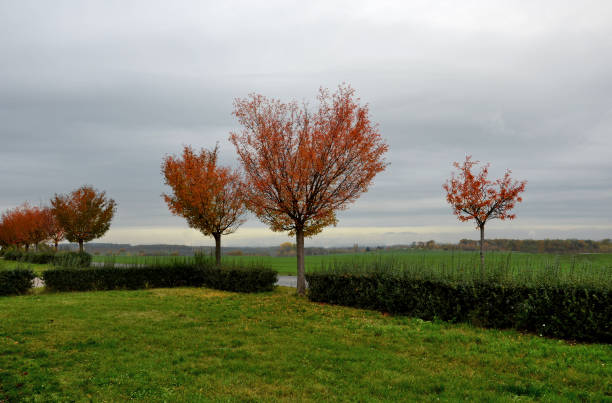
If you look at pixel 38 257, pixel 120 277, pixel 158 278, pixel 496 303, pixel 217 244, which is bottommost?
pixel 38 257

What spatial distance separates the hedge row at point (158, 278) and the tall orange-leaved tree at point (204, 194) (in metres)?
1.67

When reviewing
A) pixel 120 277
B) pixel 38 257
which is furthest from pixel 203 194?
pixel 38 257

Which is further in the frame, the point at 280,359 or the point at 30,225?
the point at 30,225

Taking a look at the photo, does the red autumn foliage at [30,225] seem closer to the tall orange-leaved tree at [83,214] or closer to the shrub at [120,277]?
the tall orange-leaved tree at [83,214]

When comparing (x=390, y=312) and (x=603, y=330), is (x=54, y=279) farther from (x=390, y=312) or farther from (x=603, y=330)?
(x=603, y=330)

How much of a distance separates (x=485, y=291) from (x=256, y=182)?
8945mm

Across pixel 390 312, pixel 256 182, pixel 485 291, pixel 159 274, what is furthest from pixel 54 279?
pixel 485 291

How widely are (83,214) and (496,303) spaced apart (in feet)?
106

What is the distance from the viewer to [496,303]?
33.3ft

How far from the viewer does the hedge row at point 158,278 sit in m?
17.5

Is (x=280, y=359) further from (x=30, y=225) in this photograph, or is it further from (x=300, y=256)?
(x=30, y=225)

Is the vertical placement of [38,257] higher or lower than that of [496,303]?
lower

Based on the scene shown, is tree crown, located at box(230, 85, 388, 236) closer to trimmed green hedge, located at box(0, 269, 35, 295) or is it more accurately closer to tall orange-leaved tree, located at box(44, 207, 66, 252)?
trimmed green hedge, located at box(0, 269, 35, 295)

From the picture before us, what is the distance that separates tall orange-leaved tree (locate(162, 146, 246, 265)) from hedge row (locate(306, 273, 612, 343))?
9252mm
